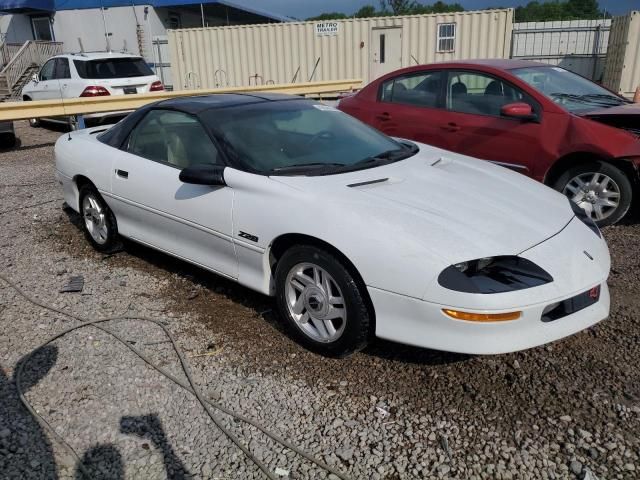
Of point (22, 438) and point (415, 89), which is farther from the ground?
point (415, 89)

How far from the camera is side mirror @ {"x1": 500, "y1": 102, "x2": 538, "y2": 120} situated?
5348 millimetres

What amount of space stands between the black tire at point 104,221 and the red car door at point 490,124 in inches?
136

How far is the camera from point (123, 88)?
1177 cm

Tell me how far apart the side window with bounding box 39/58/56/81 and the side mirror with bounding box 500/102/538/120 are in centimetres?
1070

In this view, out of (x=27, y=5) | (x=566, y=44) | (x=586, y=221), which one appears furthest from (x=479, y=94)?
(x=27, y=5)

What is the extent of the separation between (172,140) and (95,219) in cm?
124

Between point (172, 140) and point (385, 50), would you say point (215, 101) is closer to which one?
point (172, 140)

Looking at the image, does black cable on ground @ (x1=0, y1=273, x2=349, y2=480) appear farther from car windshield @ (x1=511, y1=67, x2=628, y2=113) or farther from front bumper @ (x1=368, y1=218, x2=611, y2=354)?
car windshield @ (x1=511, y1=67, x2=628, y2=113)

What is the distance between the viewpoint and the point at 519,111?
211 inches

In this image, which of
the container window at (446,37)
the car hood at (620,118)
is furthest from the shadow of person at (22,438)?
the container window at (446,37)

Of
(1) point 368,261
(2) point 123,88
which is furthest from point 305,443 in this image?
(2) point 123,88

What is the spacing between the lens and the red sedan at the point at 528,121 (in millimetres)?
5129

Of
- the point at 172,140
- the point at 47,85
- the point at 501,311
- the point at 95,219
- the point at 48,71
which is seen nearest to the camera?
the point at 501,311

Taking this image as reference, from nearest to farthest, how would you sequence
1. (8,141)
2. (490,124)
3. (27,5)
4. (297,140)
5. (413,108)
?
(297,140)
(490,124)
(413,108)
(8,141)
(27,5)
